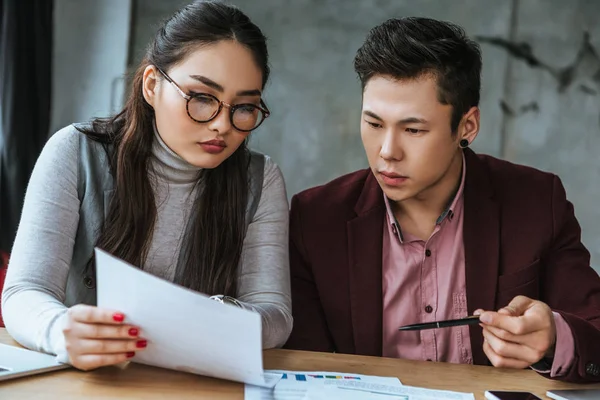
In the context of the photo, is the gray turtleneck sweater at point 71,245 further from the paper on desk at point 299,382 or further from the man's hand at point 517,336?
the man's hand at point 517,336

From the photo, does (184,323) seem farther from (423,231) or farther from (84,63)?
(84,63)

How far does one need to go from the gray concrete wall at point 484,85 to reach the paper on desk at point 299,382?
285 cm

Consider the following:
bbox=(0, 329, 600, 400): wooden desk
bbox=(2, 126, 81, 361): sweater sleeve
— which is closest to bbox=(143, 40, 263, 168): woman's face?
bbox=(2, 126, 81, 361): sweater sleeve

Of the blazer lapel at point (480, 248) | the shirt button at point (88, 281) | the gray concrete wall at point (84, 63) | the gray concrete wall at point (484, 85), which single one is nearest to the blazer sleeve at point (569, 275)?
the blazer lapel at point (480, 248)

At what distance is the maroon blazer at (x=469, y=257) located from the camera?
185cm

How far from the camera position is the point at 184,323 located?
1.20m

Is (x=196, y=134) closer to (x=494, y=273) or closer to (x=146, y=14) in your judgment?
(x=494, y=273)

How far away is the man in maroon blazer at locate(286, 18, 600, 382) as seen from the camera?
70.4 inches

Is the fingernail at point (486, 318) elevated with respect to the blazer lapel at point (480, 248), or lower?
lower

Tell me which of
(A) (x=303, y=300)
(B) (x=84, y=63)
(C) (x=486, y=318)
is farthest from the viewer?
(B) (x=84, y=63)

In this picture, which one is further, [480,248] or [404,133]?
[480,248]

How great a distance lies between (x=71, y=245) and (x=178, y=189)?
0.30m

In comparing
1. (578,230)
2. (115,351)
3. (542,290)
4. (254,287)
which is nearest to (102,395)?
(115,351)

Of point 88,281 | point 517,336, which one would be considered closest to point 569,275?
point 517,336
